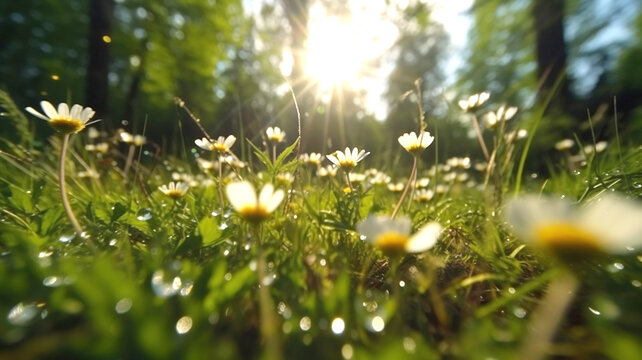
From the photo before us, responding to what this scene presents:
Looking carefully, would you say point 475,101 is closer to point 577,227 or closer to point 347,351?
point 577,227

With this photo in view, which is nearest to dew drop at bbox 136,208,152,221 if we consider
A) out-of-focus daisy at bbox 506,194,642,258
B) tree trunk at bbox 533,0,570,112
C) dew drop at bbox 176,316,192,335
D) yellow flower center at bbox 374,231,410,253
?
dew drop at bbox 176,316,192,335

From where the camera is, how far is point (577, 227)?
0.51 m

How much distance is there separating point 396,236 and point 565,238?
0.26m

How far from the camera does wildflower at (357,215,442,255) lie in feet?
2.12

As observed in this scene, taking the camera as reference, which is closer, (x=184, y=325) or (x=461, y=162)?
(x=184, y=325)

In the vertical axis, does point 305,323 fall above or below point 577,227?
below

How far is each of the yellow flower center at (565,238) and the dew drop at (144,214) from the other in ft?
3.25

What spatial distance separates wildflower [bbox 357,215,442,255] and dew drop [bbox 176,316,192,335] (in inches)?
12.6

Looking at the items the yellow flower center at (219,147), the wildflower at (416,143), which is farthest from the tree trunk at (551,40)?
the yellow flower center at (219,147)

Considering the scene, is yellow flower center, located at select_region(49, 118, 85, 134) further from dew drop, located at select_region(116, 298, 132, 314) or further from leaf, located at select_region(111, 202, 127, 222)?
dew drop, located at select_region(116, 298, 132, 314)

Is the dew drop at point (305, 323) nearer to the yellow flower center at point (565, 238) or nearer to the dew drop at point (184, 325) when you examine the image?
the dew drop at point (184, 325)

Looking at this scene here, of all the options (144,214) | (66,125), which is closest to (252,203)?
(144,214)

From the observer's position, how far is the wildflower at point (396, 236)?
0.65 m

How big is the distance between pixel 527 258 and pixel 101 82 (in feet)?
20.4
